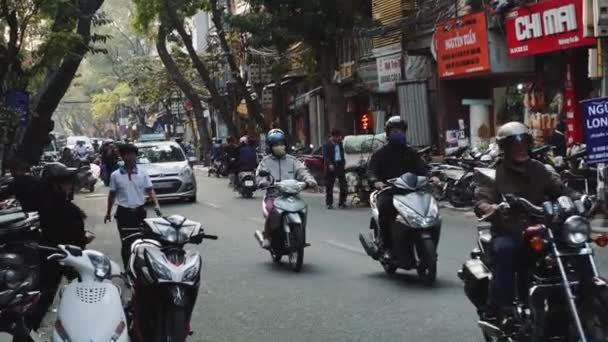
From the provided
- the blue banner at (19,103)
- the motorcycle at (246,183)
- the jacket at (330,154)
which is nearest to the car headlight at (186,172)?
the motorcycle at (246,183)

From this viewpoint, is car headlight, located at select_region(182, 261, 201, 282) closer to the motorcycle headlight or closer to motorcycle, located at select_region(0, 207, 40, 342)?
motorcycle, located at select_region(0, 207, 40, 342)

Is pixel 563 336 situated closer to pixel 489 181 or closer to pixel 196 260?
pixel 489 181

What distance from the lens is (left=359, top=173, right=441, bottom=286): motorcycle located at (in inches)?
397

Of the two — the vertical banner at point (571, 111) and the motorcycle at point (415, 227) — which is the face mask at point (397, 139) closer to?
the motorcycle at point (415, 227)

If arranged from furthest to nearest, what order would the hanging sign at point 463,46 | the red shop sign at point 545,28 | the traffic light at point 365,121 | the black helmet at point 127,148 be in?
the traffic light at point 365,121, the hanging sign at point 463,46, the red shop sign at point 545,28, the black helmet at point 127,148

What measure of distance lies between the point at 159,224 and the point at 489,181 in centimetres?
229

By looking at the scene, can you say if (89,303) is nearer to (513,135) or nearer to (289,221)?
(513,135)

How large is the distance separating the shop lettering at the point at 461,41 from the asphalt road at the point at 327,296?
9.03 meters

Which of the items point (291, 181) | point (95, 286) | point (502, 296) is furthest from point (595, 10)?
point (95, 286)

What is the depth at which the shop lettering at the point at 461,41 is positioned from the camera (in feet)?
80.7

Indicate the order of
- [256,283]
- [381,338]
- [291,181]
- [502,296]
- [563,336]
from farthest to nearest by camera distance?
[291,181] < [256,283] < [381,338] < [502,296] < [563,336]

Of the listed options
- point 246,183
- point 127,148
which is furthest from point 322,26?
point 127,148

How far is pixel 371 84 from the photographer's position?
34.2m

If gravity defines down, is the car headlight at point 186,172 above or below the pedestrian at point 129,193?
below
